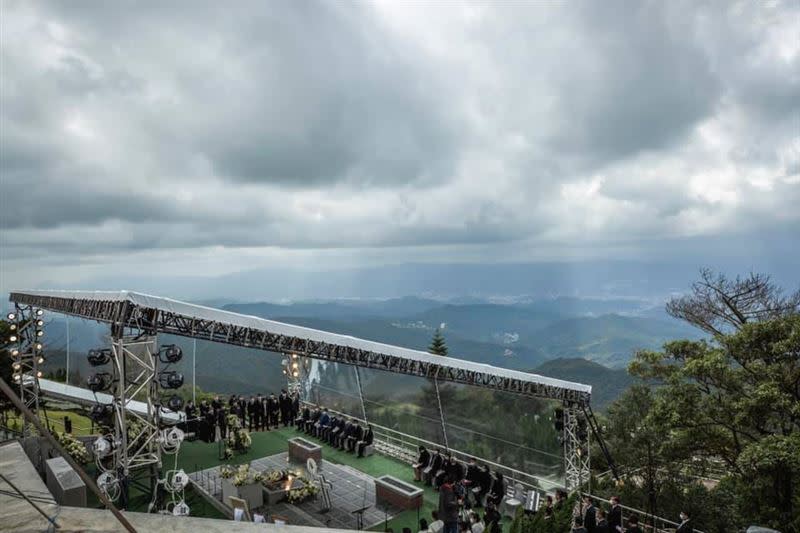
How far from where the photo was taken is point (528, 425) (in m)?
40.8

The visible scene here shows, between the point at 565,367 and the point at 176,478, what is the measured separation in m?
143

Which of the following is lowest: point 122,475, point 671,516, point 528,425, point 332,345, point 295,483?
point 528,425

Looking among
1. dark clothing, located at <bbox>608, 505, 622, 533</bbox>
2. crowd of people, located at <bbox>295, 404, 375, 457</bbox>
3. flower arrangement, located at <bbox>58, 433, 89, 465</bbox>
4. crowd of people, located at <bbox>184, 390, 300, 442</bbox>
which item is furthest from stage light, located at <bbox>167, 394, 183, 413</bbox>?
dark clothing, located at <bbox>608, 505, 622, 533</bbox>

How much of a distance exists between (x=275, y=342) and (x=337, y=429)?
6.43 metres

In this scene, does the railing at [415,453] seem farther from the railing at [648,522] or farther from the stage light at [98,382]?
the stage light at [98,382]

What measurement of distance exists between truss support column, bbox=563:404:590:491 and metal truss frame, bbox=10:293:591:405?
604 millimetres

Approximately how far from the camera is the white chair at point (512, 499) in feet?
41.9

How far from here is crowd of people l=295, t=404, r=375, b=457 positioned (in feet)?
56.3

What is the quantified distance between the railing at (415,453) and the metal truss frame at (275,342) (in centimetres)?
257

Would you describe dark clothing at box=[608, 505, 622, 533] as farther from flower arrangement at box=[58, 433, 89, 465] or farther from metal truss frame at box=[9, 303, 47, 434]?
metal truss frame at box=[9, 303, 47, 434]

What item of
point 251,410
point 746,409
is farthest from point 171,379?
point 746,409

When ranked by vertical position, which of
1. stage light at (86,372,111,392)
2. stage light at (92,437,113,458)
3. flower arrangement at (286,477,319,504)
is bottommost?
flower arrangement at (286,477,319,504)

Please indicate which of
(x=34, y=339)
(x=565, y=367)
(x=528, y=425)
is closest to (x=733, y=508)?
(x=34, y=339)

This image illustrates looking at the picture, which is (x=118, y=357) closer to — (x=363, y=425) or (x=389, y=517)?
(x=389, y=517)
